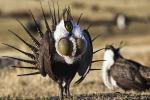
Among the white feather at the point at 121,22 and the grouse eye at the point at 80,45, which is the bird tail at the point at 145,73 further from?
the white feather at the point at 121,22

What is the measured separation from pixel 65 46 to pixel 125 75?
187 inches

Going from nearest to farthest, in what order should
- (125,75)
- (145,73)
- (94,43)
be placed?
1. (125,75)
2. (145,73)
3. (94,43)

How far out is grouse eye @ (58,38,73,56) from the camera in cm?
846

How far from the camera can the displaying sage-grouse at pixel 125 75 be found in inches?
508

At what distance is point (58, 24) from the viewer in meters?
8.68

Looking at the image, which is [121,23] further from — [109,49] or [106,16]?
[109,49]

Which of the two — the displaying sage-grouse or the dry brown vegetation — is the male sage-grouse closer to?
the dry brown vegetation

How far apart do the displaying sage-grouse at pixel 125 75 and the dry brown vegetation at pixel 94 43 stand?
27 cm

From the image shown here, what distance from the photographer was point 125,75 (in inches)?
516

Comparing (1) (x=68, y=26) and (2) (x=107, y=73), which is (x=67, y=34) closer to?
(1) (x=68, y=26)

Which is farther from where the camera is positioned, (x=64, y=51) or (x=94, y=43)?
(x=94, y=43)

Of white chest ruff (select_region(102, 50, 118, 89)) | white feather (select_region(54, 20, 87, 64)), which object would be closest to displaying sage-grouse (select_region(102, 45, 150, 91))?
white chest ruff (select_region(102, 50, 118, 89))

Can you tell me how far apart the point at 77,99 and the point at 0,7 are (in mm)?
35470

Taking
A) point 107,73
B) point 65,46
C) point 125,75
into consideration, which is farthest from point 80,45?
point 107,73
